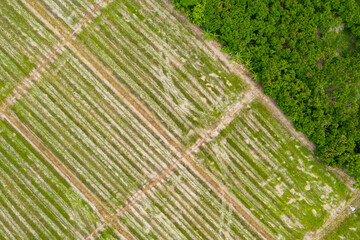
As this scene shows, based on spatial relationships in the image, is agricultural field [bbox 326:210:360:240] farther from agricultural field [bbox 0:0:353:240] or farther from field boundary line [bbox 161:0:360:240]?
agricultural field [bbox 0:0:353:240]

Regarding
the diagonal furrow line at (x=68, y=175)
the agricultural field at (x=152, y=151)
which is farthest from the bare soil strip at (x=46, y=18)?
the diagonal furrow line at (x=68, y=175)

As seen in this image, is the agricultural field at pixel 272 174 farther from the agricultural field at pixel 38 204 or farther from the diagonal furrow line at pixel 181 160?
the agricultural field at pixel 38 204

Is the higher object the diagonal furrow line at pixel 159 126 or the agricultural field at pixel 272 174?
the agricultural field at pixel 272 174

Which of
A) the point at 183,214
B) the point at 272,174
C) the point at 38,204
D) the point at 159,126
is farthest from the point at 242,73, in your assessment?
the point at 38,204

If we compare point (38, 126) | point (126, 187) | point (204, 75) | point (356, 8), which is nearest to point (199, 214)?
point (126, 187)

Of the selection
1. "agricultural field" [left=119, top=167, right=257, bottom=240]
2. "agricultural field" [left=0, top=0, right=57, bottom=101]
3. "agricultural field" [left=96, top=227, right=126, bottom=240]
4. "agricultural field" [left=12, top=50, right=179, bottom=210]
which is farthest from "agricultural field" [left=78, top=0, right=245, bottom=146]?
"agricultural field" [left=96, top=227, right=126, bottom=240]
